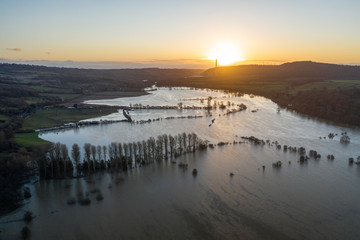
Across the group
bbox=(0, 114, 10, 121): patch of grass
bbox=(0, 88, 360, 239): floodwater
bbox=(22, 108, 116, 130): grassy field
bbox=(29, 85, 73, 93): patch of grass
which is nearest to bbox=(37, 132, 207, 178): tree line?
bbox=(0, 88, 360, 239): floodwater

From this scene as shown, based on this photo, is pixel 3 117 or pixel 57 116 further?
pixel 57 116

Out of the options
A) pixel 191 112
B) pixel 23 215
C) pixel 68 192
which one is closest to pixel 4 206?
pixel 23 215

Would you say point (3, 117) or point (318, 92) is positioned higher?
point (318, 92)

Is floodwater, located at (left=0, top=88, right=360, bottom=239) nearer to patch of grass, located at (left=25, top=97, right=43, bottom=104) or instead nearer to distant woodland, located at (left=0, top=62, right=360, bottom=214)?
distant woodland, located at (left=0, top=62, right=360, bottom=214)

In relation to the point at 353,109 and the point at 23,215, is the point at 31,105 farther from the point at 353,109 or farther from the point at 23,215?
the point at 353,109

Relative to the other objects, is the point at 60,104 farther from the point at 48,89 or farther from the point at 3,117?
the point at 48,89

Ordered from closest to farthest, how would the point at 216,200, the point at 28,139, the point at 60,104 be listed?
the point at 216,200, the point at 28,139, the point at 60,104

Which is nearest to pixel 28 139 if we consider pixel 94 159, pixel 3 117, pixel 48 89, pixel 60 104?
pixel 94 159

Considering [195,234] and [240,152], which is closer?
[195,234]
